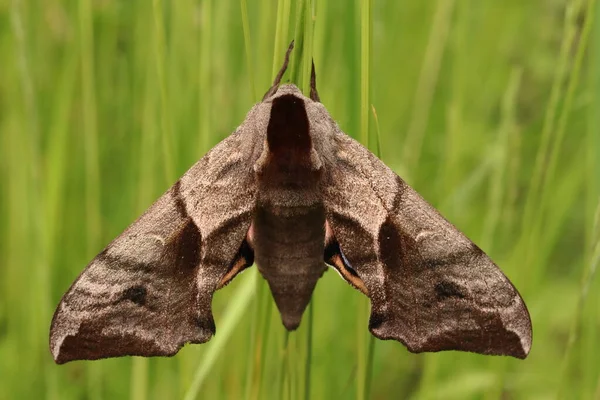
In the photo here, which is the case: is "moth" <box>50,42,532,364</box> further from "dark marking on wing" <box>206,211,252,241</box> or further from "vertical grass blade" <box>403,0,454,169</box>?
"vertical grass blade" <box>403,0,454,169</box>

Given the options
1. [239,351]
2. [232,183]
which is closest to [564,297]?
[239,351]

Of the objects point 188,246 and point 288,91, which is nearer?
point 288,91

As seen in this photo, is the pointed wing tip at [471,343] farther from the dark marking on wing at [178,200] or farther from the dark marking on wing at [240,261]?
the dark marking on wing at [178,200]

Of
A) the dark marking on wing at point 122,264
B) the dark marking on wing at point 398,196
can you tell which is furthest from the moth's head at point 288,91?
the dark marking on wing at point 122,264

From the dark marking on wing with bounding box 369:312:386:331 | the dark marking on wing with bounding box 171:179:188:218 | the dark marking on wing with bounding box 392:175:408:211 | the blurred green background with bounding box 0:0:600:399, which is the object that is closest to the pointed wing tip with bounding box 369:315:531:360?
the dark marking on wing with bounding box 369:312:386:331

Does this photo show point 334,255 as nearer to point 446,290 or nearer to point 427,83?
point 446,290

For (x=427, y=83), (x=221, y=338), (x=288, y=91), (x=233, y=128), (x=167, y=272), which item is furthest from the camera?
(x=233, y=128)

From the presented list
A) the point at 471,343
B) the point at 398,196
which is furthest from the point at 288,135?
the point at 471,343
